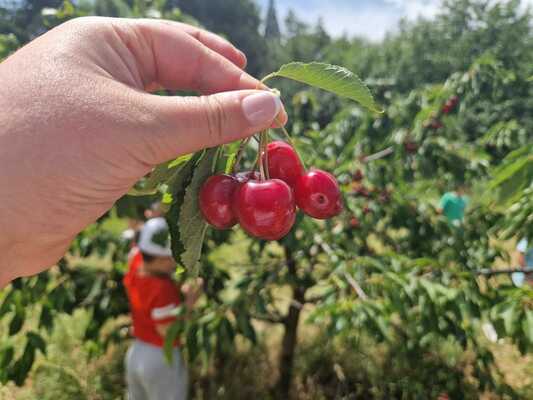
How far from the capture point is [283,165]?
4.01 feet

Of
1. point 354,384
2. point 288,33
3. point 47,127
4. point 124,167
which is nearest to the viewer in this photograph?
point 47,127

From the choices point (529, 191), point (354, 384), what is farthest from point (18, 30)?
point (354, 384)

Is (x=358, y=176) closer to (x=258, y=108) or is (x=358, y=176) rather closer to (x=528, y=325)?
(x=528, y=325)

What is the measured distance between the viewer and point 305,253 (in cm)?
305

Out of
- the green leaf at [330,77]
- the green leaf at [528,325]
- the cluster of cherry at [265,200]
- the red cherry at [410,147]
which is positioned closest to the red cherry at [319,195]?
the cluster of cherry at [265,200]

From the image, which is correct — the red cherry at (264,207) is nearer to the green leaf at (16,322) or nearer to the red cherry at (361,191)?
the green leaf at (16,322)

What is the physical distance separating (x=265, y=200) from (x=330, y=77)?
35 cm

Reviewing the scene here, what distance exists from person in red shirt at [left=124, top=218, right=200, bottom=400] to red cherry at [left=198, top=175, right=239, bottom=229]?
64.8 inches

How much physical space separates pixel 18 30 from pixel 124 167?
6.96 feet

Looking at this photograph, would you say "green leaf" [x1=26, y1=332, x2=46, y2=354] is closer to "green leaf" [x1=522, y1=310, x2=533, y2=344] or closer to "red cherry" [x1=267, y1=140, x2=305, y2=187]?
"red cherry" [x1=267, y1=140, x2=305, y2=187]

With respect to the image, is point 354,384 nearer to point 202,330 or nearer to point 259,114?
point 202,330

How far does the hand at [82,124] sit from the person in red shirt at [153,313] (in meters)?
1.55

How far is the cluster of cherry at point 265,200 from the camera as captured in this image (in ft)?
3.34

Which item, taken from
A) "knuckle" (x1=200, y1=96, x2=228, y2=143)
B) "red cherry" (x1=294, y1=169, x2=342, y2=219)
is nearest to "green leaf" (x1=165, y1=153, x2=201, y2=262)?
"knuckle" (x1=200, y1=96, x2=228, y2=143)
